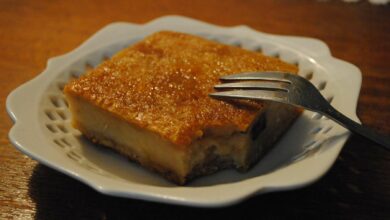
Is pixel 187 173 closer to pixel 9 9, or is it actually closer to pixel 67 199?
pixel 67 199

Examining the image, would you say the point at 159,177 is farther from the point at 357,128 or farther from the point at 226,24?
the point at 226,24

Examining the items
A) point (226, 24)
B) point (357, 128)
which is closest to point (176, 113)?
point (357, 128)

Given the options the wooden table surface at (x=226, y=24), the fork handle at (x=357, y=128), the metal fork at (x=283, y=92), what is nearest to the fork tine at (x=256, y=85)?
the metal fork at (x=283, y=92)

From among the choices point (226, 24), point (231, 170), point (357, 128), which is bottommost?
point (226, 24)

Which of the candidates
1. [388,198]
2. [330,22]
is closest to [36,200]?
[388,198]

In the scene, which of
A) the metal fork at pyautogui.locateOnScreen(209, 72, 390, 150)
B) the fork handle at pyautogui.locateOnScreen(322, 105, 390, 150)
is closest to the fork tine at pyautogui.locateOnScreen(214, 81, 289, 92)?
the metal fork at pyautogui.locateOnScreen(209, 72, 390, 150)
